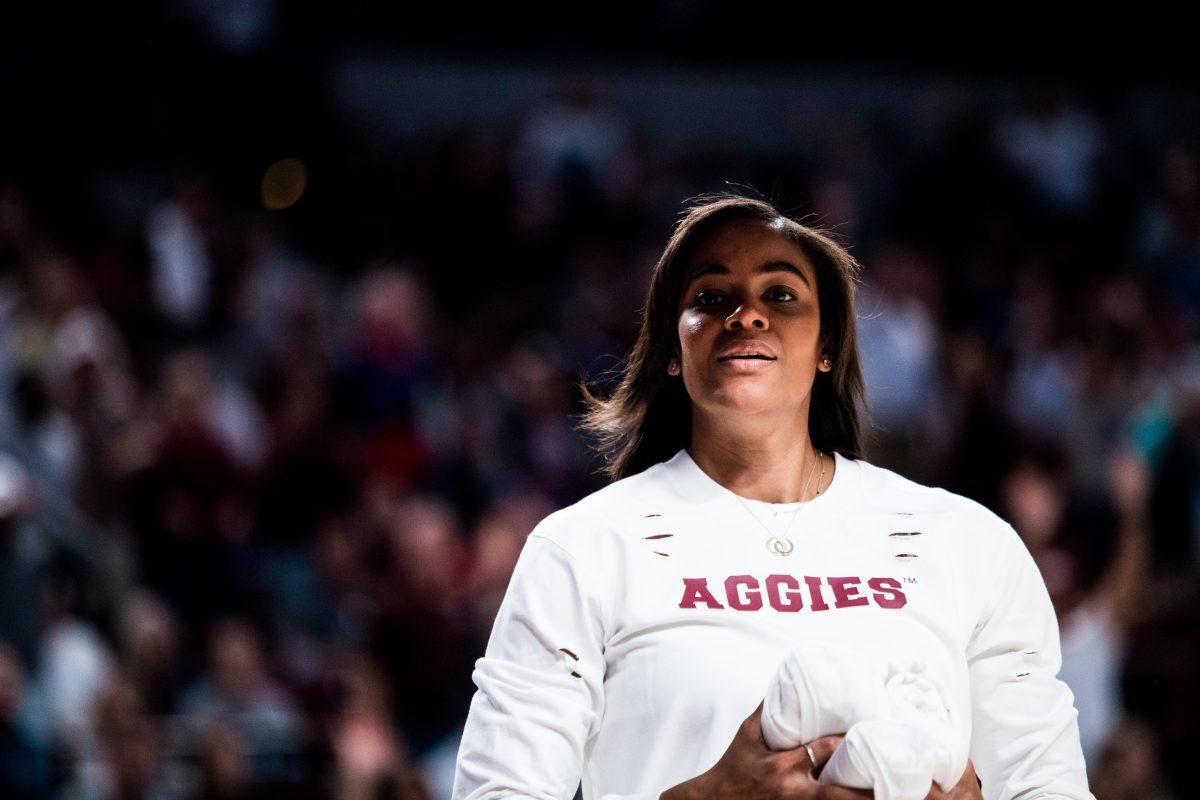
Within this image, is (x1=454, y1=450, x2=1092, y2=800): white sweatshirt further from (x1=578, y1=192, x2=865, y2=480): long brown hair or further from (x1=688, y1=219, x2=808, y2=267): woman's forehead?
(x1=688, y1=219, x2=808, y2=267): woman's forehead

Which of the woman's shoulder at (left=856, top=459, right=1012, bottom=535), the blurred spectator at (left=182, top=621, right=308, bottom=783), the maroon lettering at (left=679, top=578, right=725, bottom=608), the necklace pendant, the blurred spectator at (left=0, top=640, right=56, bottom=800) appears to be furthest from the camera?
the blurred spectator at (left=182, top=621, right=308, bottom=783)

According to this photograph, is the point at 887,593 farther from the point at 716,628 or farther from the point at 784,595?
the point at 716,628

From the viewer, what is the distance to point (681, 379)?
2.48 metres

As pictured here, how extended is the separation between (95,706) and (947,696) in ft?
12.5

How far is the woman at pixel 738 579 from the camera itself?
208 cm

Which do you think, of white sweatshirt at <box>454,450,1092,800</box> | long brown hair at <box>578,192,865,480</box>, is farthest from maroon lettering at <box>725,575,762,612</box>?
long brown hair at <box>578,192,865,480</box>

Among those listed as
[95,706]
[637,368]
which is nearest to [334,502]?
[95,706]

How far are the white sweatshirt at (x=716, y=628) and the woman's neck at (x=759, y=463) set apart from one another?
32 millimetres

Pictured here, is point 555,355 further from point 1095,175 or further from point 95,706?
point 1095,175

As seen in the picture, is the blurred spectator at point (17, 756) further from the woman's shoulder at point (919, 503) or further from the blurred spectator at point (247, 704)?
the woman's shoulder at point (919, 503)

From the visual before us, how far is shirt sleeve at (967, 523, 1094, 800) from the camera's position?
7.27 ft

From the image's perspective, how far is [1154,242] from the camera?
8.40m

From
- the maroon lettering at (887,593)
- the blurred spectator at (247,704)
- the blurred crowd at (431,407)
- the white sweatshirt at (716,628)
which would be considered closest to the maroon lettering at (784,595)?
the white sweatshirt at (716,628)

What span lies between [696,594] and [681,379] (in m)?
0.43
